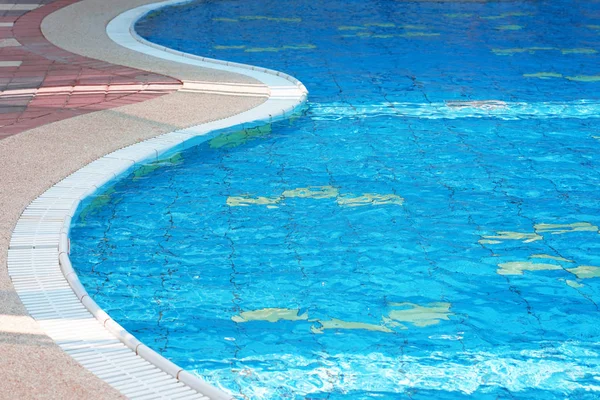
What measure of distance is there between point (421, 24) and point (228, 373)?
9420 millimetres

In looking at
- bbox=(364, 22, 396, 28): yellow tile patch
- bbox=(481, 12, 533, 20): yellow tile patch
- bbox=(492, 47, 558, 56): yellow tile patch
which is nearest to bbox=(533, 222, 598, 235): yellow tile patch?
bbox=(492, 47, 558, 56): yellow tile patch

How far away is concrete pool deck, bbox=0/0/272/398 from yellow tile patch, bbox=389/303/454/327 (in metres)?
1.88

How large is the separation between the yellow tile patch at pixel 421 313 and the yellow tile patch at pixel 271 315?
52 centimetres

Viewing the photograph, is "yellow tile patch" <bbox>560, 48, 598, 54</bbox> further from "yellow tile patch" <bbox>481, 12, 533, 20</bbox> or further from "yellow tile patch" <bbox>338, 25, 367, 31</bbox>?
"yellow tile patch" <bbox>338, 25, 367, 31</bbox>

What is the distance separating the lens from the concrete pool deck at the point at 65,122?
371cm

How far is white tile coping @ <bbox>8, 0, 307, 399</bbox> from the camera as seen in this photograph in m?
3.73

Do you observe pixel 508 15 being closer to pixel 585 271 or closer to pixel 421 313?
pixel 585 271

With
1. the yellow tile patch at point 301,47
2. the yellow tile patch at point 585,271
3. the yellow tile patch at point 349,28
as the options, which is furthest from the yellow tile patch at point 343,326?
the yellow tile patch at point 349,28

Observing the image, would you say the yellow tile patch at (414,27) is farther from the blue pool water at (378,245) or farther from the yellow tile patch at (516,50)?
the blue pool water at (378,245)

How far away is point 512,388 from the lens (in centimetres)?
427

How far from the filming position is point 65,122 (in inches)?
297

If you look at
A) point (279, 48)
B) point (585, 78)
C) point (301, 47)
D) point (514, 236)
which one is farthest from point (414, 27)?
point (514, 236)

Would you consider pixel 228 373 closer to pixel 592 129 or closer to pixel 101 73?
pixel 592 129

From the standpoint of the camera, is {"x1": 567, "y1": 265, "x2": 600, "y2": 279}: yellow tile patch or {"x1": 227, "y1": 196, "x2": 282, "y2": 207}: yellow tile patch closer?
{"x1": 567, "y1": 265, "x2": 600, "y2": 279}: yellow tile patch
